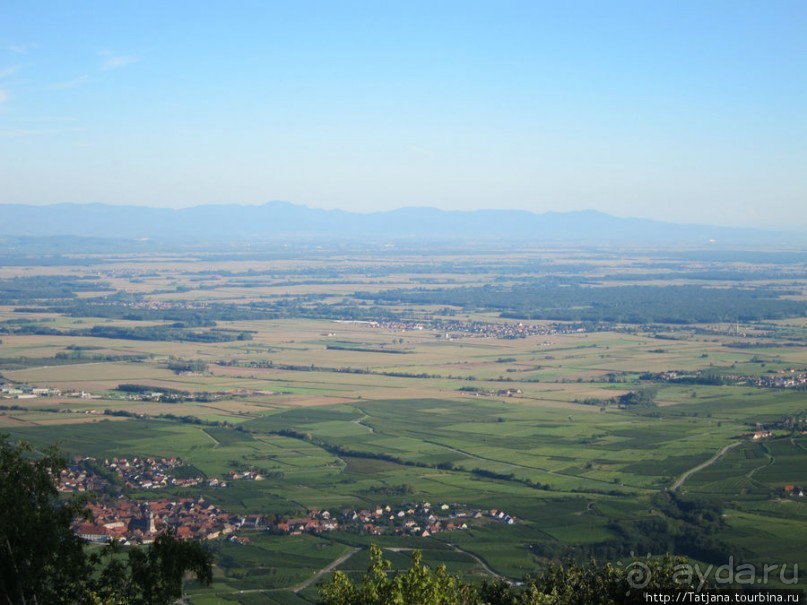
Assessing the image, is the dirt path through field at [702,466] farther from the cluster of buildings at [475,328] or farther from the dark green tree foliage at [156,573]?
the cluster of buildings at [475,328]

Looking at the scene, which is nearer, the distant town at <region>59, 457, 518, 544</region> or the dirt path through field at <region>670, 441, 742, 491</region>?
the distant town at <region>59, 457, 518, 544</region>

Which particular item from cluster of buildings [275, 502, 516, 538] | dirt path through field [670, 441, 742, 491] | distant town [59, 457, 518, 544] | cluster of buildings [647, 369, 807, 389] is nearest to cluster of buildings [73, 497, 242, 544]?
distant town [59, 457, 518, 544]

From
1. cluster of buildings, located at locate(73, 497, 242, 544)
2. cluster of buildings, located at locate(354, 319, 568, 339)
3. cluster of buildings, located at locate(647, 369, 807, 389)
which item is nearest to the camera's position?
cluster of buildings, located at locate(73, 497, 242, 544)

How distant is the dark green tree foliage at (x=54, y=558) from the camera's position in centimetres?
1388

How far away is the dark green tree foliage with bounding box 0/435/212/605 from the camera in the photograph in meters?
13.9

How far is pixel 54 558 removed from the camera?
564 inches

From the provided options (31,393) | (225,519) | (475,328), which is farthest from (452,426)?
(475,328)

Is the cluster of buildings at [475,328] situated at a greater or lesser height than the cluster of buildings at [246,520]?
greater

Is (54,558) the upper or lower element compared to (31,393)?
upper

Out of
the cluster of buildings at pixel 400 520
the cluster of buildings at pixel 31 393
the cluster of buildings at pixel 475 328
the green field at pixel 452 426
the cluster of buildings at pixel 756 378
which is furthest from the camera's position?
the cluster of buildings at pixel 475 328

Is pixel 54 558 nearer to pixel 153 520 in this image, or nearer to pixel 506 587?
pixel 506 587

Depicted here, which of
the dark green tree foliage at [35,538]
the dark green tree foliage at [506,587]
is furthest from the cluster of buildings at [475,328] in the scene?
the dark green tree foliage at [35,538]

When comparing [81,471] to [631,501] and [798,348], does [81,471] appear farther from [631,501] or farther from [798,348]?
[798,348]

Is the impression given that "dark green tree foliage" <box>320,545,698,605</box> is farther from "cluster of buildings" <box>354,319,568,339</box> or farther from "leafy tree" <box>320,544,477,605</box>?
"cluster of buildings" <box>354,319,568,339</box>
